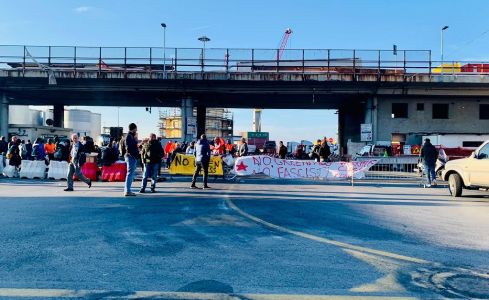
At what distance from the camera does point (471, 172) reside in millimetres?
12516

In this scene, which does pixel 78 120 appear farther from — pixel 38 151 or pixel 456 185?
pixel 456 185

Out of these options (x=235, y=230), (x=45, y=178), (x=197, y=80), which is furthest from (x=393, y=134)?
(x=235, y=230)

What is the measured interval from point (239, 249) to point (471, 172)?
9.44 m

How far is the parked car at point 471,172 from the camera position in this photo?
12141 mm

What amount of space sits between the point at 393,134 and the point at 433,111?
3.54m

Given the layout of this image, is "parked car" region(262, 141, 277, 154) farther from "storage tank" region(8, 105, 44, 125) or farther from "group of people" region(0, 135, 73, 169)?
"storage tank" region(8, 105, 44, 125)

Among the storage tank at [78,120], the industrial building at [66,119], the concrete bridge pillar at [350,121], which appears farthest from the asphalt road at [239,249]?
the storage tank at [78,120]

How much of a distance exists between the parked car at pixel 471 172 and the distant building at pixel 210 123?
50.7m

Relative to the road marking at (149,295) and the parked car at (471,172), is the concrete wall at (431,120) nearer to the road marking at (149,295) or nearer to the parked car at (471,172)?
the parked car at (471,172)

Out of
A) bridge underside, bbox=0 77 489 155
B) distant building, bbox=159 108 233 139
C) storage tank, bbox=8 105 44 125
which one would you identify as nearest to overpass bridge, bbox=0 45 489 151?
bridge underside, bbox=0 77 489 155

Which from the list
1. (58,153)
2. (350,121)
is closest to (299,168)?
(58,153)

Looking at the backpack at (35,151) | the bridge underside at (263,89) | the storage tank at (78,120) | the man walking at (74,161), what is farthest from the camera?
the storage tank at (78,120)

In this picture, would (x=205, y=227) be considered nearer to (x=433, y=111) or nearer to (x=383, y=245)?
(x=383, y=245)

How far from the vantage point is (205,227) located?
24.3 feet
